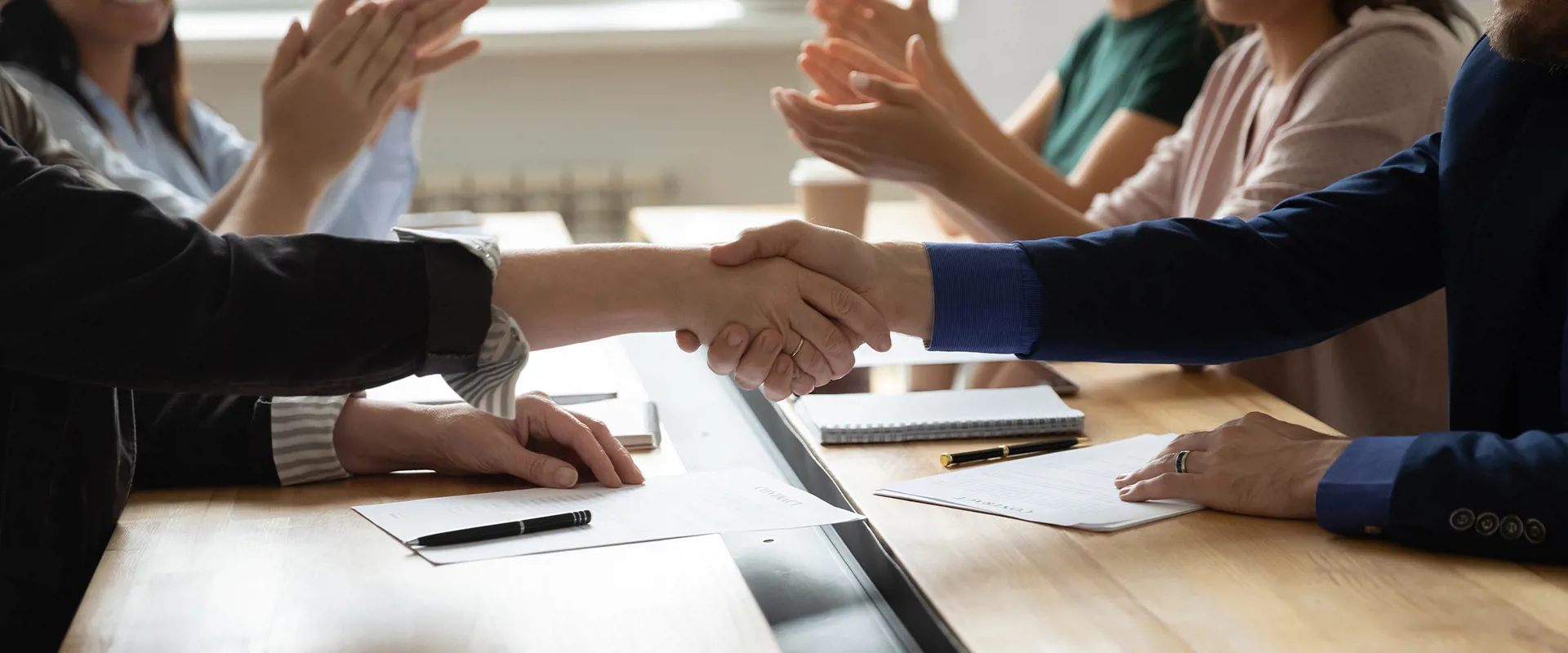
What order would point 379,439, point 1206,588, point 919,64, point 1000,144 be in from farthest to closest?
point 1000,144 → point 919,64 → point 379,439 → point 1206,588

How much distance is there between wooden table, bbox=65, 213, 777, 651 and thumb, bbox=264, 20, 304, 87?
676 mm

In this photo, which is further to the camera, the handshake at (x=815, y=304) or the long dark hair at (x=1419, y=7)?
the long dark hair at (x=1419, y=7)

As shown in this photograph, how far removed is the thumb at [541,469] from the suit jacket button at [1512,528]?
625mm

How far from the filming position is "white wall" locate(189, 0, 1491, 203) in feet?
11.1

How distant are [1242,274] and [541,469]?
62 cm

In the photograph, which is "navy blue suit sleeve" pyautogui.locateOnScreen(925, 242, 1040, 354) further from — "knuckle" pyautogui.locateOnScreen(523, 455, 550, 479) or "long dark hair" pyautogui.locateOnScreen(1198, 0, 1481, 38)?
"long dark hair" pyautogui.locateOnScreen(1198, 0, 1481, 38)

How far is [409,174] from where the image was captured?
198cm

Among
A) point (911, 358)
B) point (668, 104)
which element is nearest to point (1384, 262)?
point (911, 358)

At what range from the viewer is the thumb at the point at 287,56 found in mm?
1503

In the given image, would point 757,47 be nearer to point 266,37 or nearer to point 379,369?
point 266,37

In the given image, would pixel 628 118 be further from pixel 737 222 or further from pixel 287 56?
pixel 287 56

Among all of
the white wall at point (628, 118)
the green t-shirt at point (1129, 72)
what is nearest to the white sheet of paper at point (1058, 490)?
the green t-shirt at point (1129, 72)

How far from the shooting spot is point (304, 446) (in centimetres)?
102

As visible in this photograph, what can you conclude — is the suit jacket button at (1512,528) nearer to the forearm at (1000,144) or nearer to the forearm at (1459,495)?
the forearm at (1459,495)
